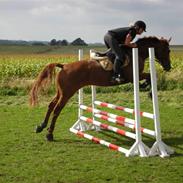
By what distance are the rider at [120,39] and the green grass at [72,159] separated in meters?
1.52

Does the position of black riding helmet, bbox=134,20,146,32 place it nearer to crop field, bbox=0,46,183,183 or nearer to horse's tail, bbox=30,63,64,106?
horse's tail, bbox=30,63,64,106

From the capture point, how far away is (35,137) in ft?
29.0

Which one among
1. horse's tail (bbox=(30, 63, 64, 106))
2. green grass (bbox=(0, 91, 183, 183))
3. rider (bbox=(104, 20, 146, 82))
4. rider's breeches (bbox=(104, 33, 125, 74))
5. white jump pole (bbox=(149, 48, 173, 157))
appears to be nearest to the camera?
green grass (bbox=(0, 91, 183, 183))

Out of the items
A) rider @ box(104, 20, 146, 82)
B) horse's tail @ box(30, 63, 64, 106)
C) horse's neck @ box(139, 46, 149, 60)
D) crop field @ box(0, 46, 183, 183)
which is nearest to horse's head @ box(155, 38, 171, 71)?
horse's neck @ box(139, 46, 149, 60)

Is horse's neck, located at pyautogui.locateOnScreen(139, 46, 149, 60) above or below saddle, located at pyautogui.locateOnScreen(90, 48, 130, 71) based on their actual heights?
above

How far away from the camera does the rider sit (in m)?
7.75

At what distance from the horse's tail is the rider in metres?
1.34

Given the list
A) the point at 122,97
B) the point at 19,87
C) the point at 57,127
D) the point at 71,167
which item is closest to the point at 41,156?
the point at 71,167

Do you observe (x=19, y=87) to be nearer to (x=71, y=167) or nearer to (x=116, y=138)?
(x=116, y=138)

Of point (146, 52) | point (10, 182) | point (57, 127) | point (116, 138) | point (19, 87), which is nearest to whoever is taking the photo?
point (10, 182)

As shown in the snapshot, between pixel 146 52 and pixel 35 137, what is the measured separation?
2897mm

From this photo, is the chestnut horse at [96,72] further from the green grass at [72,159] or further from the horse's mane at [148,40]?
the green grass at [72,159]

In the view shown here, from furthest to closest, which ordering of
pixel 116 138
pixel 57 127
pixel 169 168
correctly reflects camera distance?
pixel 57 127, pixel 116 138, pixel 169 168

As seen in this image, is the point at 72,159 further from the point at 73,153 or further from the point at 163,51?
the point at 163,51
